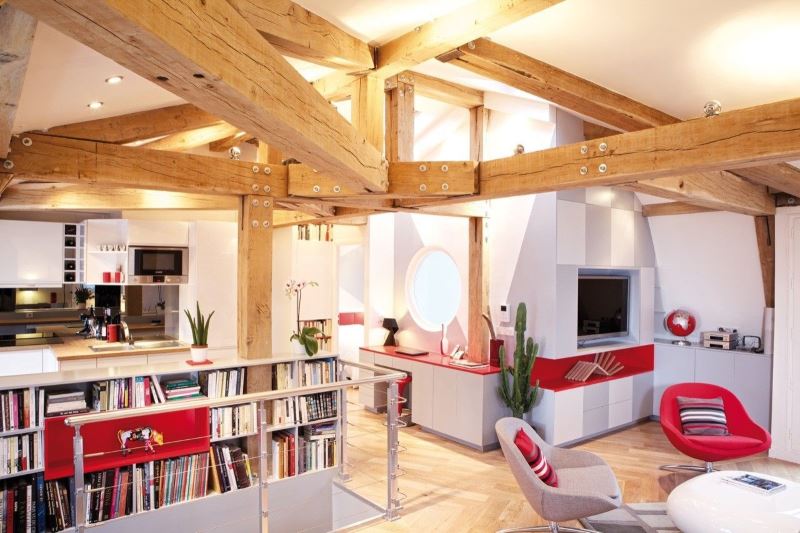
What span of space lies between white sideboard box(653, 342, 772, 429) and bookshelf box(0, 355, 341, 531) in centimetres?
398

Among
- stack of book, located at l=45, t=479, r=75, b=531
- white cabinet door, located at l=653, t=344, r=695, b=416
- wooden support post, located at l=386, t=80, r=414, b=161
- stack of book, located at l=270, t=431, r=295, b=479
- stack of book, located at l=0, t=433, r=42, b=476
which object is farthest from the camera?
white cabinet door, located at l=653, t=344, r=695, b=416

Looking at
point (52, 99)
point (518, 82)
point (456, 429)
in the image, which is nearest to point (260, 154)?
point (52, 99)

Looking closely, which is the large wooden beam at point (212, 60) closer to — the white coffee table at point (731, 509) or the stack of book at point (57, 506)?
the stack of book at point (57, 506)

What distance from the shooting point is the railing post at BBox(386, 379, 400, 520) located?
3.76 metres

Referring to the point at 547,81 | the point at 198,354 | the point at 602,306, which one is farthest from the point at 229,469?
the point at 602,306

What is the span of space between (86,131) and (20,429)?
196 cm

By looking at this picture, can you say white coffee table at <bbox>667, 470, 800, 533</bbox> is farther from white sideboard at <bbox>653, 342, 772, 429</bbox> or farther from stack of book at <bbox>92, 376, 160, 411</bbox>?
stack of book at <bbox>92, 376, 160, 411</bbox>

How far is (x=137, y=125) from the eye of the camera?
3.91m

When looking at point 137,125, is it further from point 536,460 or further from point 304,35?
point 536,460

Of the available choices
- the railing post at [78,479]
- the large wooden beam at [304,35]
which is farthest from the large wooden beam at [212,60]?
the railing post at [78,479]

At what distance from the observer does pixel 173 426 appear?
3.65m

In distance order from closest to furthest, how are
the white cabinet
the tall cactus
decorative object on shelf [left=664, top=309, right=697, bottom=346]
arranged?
the tall cactus < the white cabinet < decorative object on shelf [left=664, top=309, right=697, bottom=346]

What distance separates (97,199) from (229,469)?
3181 mm

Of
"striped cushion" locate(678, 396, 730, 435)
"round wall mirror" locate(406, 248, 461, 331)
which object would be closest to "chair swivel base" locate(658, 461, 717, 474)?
"striped cushion" locate(678, 396, 730, 435)
